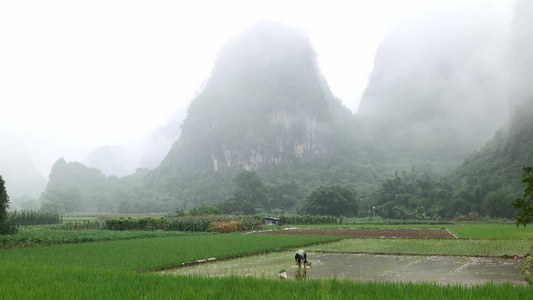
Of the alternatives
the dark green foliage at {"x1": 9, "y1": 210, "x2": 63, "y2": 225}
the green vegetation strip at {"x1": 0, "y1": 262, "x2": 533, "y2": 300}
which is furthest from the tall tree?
the dark green foliage at {"x1": 9, "y1": 210, "x2": 63, "y2": 225}

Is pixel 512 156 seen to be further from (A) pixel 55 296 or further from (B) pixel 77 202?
(B) pixel 77 202

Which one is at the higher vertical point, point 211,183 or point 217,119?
point 217,119

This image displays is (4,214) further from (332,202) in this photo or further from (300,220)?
(332,202)

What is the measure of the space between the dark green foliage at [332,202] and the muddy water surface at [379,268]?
5998 centimetres

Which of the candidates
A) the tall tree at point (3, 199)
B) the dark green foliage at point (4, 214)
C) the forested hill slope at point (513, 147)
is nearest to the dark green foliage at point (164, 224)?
the dark green foliage at point (4, 214)

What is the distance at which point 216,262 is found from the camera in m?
14.9

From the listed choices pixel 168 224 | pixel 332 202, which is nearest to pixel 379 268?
pixel 168 224

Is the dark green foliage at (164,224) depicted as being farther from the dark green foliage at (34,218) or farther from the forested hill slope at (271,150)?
the forested hill slope at (271,150)

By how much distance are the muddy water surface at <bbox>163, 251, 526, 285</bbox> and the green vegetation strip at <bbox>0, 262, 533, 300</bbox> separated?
2248 millimetres

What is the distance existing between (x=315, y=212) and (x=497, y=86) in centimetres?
13020

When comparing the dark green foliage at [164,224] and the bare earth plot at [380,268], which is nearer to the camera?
the bare earth plot at [380,268]

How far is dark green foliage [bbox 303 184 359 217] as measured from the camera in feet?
250

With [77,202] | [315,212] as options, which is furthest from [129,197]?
[315,212]

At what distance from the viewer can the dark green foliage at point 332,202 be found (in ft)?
250
